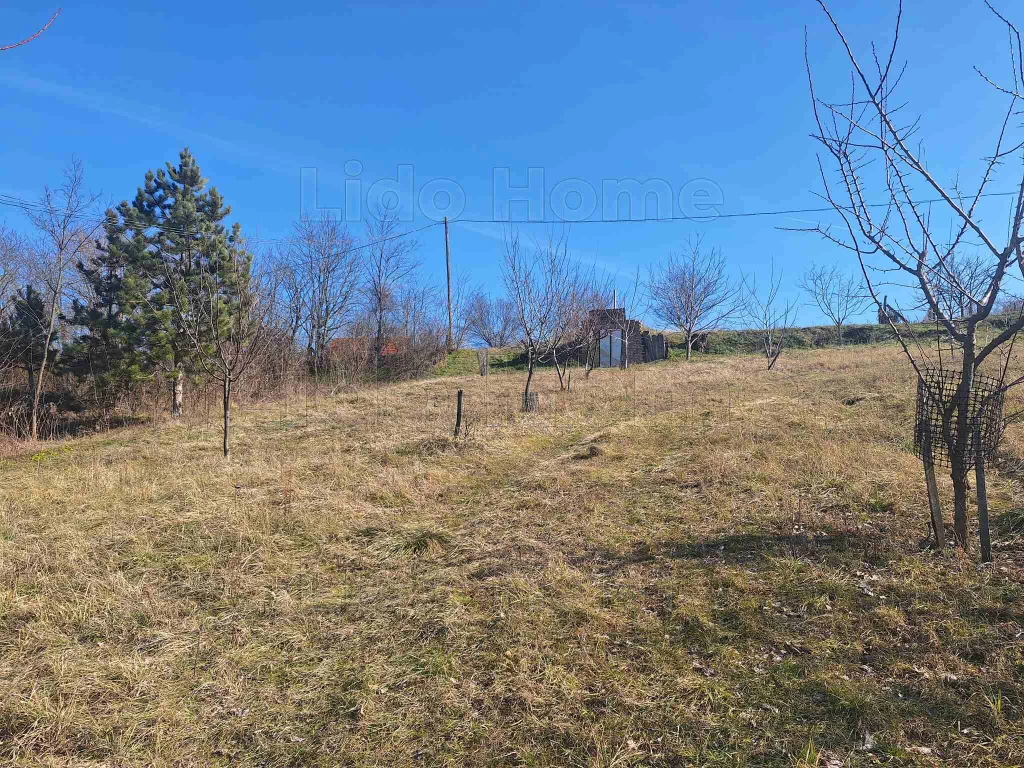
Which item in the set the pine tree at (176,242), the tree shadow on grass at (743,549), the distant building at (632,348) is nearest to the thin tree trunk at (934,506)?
the tree shadow on grass at (743,549)

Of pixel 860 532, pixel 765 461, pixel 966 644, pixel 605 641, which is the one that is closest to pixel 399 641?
pixel 605 641

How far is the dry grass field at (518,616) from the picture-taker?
2.17m

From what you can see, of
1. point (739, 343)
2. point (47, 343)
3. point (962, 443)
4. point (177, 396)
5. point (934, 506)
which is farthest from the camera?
point (739, 343)

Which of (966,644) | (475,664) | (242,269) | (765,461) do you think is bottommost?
(475,664)

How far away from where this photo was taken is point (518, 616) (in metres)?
3.16

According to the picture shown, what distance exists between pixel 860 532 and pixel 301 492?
5574mm

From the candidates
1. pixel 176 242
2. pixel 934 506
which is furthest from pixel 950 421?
pixel 176 242

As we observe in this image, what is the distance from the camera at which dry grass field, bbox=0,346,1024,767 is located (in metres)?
2.17

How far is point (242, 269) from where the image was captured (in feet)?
52.4

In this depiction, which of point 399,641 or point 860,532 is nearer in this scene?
point 399,641

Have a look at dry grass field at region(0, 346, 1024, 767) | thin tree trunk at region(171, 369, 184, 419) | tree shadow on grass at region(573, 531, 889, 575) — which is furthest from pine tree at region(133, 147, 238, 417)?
tree shadow on grass at region(573, 531, 889, 575)

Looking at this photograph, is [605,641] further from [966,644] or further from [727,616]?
[966,644]

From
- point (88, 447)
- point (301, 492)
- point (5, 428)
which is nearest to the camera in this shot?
point (301, 492)

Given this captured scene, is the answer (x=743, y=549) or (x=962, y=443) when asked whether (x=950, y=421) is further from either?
(x=743, y=549)
